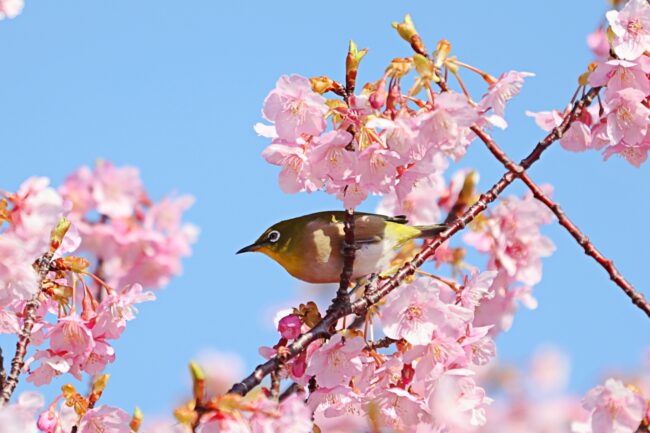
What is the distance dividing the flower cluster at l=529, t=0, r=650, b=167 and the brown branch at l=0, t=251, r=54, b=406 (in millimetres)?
2582

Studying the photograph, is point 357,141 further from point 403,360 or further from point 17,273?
point 17,273

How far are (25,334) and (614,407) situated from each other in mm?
2563

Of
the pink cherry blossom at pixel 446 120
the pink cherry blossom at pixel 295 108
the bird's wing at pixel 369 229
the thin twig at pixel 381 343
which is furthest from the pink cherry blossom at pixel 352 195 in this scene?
the bird's wing at pixel 369 229

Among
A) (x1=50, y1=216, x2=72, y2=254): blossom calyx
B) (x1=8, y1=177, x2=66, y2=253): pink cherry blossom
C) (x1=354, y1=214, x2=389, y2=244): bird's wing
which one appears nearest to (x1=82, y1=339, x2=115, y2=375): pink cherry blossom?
(x1=50, y1=216, x2=72, y2=254): blossom calyx

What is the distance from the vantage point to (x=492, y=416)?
6957 millimetres

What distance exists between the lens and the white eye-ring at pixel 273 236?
19.4 feet

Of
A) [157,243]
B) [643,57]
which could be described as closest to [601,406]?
[643,57]

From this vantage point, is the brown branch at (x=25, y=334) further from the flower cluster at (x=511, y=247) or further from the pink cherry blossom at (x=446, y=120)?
the flower cluster at (x=511, y=247)

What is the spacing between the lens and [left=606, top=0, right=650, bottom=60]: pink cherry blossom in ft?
13.3

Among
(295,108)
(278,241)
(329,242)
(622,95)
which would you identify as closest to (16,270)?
(295,108)

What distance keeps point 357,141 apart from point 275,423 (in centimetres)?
123

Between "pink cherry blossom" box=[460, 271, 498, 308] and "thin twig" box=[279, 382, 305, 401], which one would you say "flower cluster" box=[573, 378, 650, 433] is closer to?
"pink cherry blossom" box=[460, 271, 498, 308]

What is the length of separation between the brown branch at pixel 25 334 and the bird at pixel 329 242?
1.96 metres

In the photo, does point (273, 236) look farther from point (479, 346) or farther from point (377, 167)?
point (377, 167)
